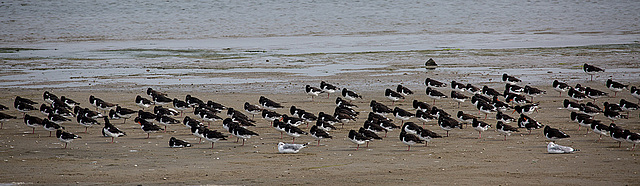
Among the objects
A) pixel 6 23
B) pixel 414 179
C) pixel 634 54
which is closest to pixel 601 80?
pixel 634 54

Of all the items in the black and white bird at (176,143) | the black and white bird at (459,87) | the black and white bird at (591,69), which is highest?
the black and white bird at (591,69)

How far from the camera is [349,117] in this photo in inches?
698

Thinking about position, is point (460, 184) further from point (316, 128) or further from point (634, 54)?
point (634, 54)

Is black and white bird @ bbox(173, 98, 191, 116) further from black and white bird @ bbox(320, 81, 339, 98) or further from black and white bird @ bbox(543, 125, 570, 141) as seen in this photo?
black and white bird @ bbox(543, 125, 570, 141)

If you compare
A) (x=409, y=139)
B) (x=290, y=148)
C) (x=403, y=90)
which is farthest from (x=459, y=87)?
(x=290, y=148)

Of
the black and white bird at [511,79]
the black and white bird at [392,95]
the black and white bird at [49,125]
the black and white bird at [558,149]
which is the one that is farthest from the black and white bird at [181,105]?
the black and white bird at [511,79]

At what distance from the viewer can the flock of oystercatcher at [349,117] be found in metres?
15.0

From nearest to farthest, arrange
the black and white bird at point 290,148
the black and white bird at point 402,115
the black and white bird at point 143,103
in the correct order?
the black and white bird at point 290,148 < the black and white bird at point 402,115 < the black and white bird at point 143,103

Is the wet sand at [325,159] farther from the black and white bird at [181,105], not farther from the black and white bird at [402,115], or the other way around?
the black and white bird at [181,105]

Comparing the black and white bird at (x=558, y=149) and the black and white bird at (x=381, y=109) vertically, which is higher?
the black and white bird at (x=558, y=149)

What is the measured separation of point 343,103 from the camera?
64.4 ft

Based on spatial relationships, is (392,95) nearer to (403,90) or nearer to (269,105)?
(403,90)

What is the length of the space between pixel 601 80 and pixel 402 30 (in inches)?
1274

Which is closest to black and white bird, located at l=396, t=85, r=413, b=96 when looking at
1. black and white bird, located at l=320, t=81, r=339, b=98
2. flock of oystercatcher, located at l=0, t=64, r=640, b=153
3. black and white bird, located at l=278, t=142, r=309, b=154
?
flock of oystercatcher, located at l=0, t=64, r=640, b=153
